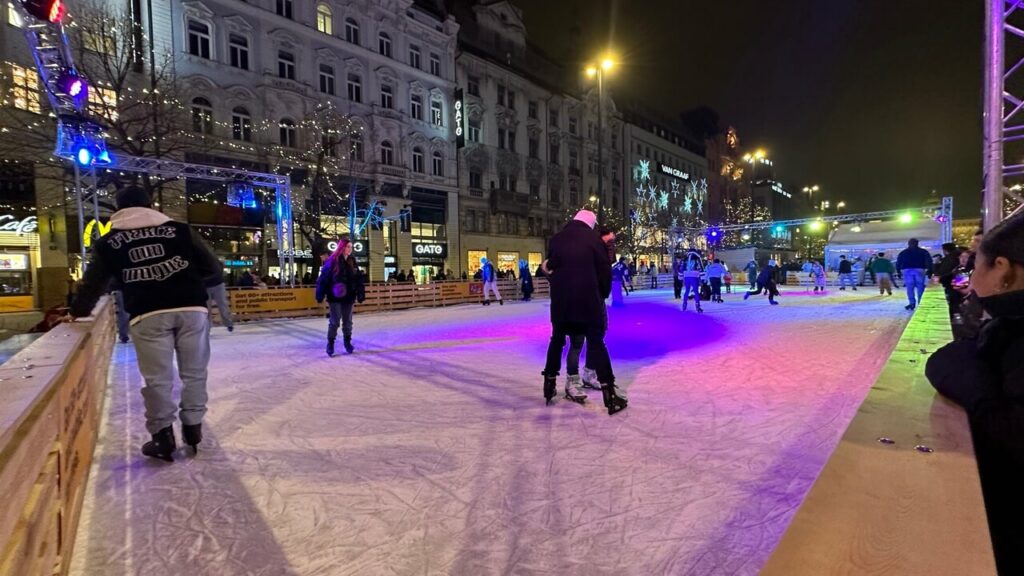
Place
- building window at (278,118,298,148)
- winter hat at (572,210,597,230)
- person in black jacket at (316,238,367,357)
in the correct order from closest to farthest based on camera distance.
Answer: winter hat at (572,210,597,230)
person in black jacket at (316,238,367,357)
building window at (278,118,298,148)

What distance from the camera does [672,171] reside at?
5297 centimetres

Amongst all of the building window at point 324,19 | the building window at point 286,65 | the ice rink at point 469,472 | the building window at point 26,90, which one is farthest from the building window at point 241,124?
the ice rink at point 469,472

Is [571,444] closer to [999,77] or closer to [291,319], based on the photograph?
[999,77]

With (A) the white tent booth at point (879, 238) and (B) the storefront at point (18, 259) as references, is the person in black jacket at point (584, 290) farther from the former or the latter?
(A) the white tent booth at point (879, 238)

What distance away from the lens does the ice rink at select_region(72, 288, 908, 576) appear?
2.32 metres

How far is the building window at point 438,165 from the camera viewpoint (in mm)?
29188

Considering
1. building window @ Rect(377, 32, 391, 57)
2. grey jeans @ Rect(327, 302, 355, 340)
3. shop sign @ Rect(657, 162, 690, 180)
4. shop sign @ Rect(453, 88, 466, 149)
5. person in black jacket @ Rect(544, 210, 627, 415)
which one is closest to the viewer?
person in black jacket @ Rect(544, 210, 627, 415)

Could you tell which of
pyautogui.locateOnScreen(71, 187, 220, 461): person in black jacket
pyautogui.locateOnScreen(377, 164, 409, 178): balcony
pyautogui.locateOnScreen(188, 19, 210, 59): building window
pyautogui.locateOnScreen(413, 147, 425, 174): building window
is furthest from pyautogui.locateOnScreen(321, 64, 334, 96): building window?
pyautogui.locateOnScreen(71, 187, 220, 461): person in black jacket

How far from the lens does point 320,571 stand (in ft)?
7.18

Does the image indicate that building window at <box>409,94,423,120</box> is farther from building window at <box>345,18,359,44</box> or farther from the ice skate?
the ice skate

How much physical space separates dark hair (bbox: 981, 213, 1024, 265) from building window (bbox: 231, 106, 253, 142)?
23938 mm

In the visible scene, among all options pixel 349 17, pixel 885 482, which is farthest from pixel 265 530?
pixel 349 17

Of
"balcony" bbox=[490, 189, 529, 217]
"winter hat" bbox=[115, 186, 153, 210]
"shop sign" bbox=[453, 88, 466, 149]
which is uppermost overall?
"shop sign" bbox=[453, 88, 466, 149]

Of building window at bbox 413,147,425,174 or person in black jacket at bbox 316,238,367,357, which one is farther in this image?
building window at bbox 413,147,425,174
